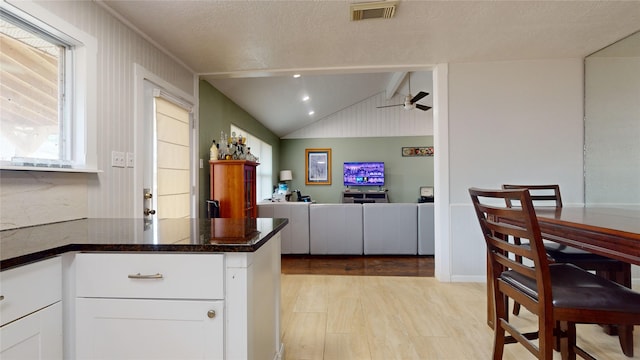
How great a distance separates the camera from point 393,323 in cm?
206

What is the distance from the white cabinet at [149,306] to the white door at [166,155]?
1.40 meters

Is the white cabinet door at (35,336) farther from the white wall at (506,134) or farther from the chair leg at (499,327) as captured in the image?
the white wall at (506,134)

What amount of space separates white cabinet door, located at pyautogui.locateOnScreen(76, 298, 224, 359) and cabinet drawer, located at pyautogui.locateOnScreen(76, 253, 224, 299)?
0.03 m

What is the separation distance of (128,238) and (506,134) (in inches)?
132

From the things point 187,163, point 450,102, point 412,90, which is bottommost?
point 187,163

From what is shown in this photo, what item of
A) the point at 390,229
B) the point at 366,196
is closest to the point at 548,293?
the point at 390,229

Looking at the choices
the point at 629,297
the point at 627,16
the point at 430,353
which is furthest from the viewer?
the point at 627,16

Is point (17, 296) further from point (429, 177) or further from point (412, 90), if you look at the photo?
point (429, 177)

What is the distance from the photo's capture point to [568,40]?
8.23 feet

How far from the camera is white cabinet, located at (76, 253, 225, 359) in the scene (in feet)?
3.16

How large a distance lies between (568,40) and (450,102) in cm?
105

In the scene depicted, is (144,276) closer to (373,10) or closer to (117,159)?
(117,159)

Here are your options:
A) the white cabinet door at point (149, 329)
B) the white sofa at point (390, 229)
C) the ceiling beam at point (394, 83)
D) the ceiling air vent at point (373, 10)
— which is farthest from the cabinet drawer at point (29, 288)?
the ceiling beam at point (394, 83)

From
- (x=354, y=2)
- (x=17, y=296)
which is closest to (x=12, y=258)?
(x=17, y=296)
